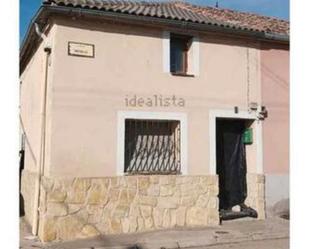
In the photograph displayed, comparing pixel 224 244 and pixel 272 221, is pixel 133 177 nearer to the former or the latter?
pixel 224 244

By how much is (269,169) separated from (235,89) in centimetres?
212

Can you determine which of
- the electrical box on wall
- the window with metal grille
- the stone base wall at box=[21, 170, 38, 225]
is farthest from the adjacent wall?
the stone base wall at box=[21, 170, 38, 225]

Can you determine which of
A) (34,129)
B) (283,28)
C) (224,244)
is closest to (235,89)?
(283,28)

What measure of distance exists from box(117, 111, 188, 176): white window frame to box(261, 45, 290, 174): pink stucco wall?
2216 mm

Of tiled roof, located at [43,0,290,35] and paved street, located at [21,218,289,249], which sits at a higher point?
tiled roof, located at [43,0,290,35]

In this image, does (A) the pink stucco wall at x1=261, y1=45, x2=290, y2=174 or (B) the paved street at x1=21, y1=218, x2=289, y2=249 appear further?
(A) the pink stucco wall at x1=261, y1=45, x2=290, y2=174

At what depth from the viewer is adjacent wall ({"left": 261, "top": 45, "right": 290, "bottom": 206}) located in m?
10.1

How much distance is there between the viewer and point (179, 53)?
9.48 m

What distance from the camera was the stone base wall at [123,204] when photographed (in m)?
7.77

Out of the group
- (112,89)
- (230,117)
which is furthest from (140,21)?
(230,117)

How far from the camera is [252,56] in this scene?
33.0ft

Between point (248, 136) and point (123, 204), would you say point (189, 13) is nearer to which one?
point (248, 136)

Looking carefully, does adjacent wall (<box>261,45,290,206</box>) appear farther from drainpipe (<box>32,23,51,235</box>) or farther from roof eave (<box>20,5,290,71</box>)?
drainpipe (<box>32,23,51,235</box>)

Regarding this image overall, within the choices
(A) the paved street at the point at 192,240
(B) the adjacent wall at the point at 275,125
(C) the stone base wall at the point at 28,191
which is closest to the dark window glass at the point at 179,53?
(B) the adjacent wall at the point at 275,125
